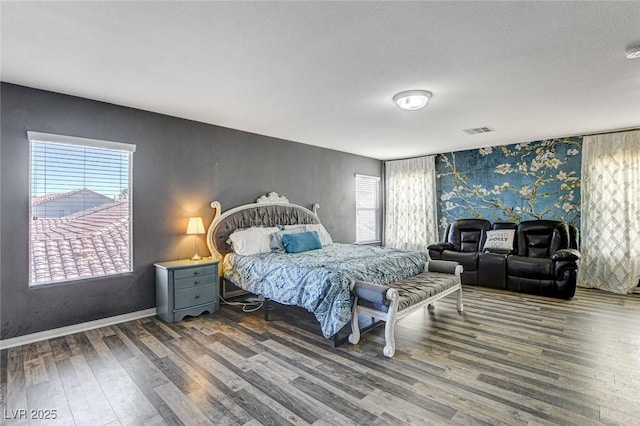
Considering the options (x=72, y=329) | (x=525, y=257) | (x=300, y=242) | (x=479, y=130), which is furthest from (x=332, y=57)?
(x=525, y=257)

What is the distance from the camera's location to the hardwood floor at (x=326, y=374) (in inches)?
76.7

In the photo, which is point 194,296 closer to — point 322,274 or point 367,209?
point 322,274

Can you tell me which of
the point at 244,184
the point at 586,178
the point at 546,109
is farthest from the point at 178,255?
the point at 586,178

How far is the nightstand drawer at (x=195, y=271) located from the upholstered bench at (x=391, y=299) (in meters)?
1.91

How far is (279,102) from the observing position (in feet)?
11.7

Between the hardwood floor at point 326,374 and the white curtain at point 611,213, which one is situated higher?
the white curtain at point 611,213

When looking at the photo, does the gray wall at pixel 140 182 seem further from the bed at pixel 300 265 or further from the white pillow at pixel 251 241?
the white pillow at pixel 251 241

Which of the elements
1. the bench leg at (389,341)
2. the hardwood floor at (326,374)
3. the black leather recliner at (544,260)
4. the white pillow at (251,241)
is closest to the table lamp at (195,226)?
the white pillow at (251,241)

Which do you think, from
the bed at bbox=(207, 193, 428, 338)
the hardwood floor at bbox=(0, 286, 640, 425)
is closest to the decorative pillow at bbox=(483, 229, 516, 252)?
the hardwood floor at bbox=(0, 286, 640, 425)

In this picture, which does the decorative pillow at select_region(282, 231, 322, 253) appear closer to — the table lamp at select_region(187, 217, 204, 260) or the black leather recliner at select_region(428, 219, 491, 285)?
the table lamp at select_region(187, 217, 204, 260)

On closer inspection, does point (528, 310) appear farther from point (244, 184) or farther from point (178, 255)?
point (178, 255)

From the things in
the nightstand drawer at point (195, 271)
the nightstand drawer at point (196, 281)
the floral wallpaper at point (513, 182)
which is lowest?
the nightstand drawer at point (196, 281)

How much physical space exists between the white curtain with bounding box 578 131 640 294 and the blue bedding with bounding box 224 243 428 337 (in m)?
3.09

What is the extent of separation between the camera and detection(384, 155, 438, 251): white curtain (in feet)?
22.3
